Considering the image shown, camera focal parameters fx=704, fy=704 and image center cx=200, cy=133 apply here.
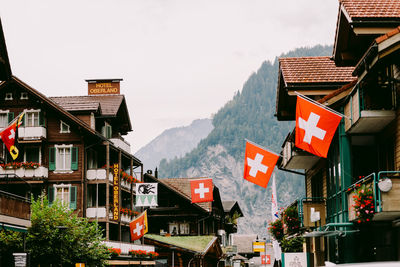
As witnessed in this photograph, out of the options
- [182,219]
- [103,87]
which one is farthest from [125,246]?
[182,219]

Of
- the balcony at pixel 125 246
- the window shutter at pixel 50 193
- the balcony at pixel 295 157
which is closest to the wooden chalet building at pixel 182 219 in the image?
the balcony at pixel 125 246

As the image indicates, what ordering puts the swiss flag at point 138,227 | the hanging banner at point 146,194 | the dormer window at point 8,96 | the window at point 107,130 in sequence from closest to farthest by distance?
the hanging banner at point 146,194 → the swiss flag at point 138,227 → the dormer window at point 8,96 → the window at point 107,130

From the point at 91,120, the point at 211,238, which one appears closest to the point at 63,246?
the point at 91,120

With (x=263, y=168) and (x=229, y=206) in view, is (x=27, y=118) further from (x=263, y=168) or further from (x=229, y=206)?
(x=229, y=206)

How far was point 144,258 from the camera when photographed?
4853cm

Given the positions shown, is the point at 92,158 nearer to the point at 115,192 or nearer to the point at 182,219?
the point at 115,192

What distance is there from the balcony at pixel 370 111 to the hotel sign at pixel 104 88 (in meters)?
34.3

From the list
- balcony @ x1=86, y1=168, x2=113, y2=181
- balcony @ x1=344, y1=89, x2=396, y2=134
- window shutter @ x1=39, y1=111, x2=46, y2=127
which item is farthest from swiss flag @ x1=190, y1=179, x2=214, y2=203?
balcony @ x1=344, y1=89, x2=396, y2=134

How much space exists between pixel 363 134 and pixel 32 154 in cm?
2950

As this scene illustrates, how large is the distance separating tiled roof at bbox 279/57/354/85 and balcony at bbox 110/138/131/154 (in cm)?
2381

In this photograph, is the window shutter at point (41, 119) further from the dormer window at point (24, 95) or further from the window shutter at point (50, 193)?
the window shutter at point (50, 193)

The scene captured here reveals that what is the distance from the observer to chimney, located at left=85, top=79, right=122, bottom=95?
174 feet

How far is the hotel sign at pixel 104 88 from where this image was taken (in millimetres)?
53094

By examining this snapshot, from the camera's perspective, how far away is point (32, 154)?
1816 inches
